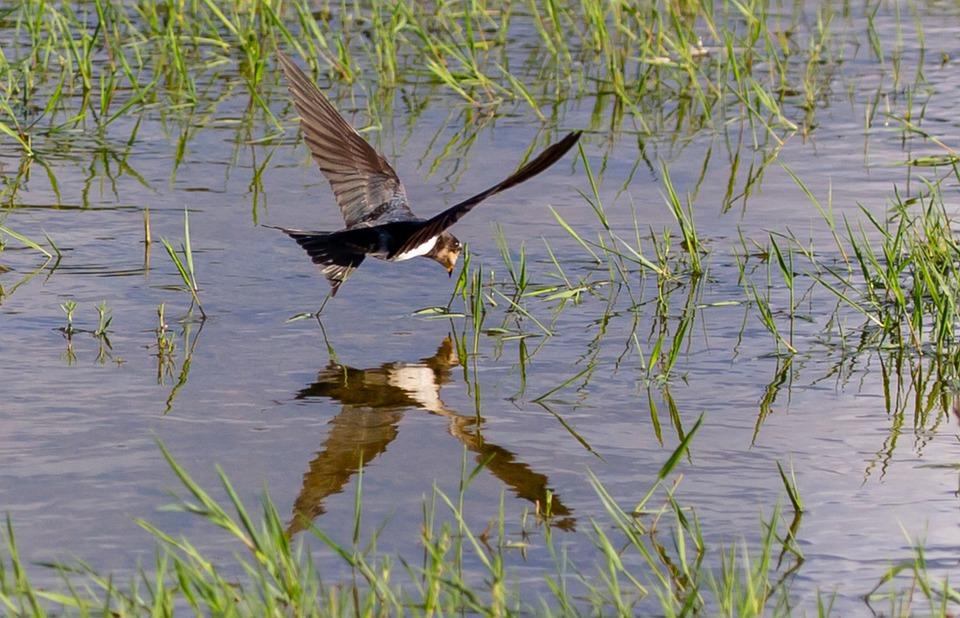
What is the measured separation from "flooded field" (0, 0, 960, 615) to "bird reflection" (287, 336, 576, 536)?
1 cm

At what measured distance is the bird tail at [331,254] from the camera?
4371mm

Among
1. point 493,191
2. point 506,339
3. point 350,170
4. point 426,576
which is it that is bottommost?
point 506,339

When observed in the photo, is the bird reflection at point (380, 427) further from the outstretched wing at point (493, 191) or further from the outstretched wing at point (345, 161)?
the outstretched wing at point (345, 161)

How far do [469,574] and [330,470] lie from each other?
2.11 ft

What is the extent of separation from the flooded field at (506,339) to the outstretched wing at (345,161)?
230 mm

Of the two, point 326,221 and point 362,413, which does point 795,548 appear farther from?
point 326,221

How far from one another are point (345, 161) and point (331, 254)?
848 mm

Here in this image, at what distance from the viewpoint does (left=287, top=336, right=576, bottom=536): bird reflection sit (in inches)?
130

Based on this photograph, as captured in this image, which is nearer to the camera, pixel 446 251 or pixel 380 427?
pixel 380 427

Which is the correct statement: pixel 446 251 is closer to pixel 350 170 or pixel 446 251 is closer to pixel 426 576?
pixel 350 170

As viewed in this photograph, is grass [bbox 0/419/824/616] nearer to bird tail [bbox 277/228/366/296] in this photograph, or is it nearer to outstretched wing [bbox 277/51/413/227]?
bird tail [bbox 277/228/366/296]

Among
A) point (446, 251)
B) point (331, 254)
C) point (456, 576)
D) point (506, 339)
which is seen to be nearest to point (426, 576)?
point (456, 576)

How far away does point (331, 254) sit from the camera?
4.45 metres

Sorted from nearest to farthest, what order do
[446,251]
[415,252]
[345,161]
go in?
1. [415,252]
2. [446,251]
3. [345,161]
